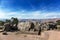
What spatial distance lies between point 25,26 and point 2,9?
146 centimetres

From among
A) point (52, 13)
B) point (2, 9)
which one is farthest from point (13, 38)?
point (52, 13)

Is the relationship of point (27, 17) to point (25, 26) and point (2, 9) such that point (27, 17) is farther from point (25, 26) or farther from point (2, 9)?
point (2, 9)

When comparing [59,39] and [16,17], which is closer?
[59,39]

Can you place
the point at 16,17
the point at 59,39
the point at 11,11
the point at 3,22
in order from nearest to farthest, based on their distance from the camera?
1. the point at 59,39
2. the point at 11,11
3. the point at 16,17
4. the point at 3,22

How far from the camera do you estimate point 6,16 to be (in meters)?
7.39

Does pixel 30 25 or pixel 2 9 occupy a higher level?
pixel 2 9

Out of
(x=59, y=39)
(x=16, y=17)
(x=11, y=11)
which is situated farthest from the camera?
(x=16, y=17)

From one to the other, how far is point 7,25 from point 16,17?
74cm

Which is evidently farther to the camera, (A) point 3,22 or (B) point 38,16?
(A) point 3,22

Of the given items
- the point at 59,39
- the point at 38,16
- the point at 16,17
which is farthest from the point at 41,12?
the point at 59,39

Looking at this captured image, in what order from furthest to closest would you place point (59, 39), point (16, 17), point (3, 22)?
1. point (3, 22)
2. point (16, 17)
3. point (59, 39)

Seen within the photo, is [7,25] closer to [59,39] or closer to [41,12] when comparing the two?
[41,12]

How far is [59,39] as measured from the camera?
536cm

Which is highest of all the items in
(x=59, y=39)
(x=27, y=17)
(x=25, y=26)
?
(x=27, y=17)
